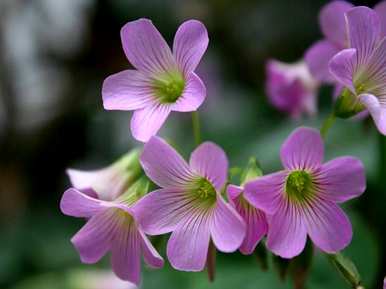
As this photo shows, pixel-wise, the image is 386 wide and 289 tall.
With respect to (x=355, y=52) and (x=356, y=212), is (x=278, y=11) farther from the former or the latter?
(x=355, y=52)

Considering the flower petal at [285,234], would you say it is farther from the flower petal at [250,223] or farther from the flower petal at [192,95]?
the flower petal at [192,95]

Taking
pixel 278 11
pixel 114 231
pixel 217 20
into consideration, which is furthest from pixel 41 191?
pixel 114 231

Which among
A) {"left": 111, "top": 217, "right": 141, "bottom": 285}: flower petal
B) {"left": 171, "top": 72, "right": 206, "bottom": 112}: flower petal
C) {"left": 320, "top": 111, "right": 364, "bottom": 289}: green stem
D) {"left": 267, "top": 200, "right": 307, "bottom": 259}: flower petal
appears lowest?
{"left": 320, "top": 111, "right": 364, "bottom": 289}: green stem

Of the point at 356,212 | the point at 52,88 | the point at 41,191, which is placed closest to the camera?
the point at 356,212

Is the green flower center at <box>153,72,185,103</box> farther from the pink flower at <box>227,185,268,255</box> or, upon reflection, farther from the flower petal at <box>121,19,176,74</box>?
the pink flower at <box>227,185,268,255</box>

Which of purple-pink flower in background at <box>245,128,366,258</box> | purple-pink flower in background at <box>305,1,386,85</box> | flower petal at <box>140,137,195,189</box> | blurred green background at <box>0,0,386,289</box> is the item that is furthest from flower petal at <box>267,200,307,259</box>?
blurred green background at <box>0,0,386,289</box>

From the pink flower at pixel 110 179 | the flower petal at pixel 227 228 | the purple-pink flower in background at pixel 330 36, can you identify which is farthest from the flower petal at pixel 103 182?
the purple-pink flower in background at pixel 330 36
